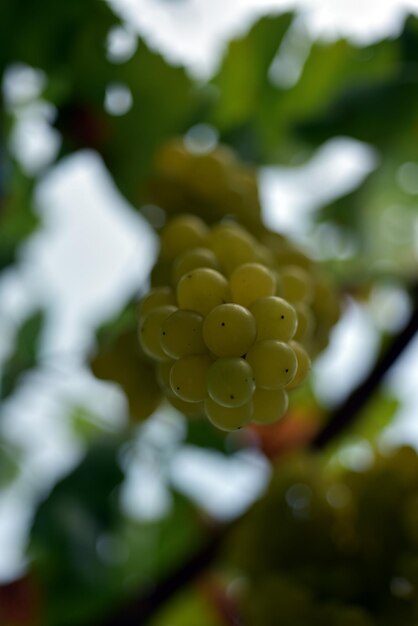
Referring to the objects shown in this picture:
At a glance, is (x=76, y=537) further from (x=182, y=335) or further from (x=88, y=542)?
(x=182, y=335)

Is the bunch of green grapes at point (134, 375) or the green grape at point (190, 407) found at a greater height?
the green grape at point (190, 407)

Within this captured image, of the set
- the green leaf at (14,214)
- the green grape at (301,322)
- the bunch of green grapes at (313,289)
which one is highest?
the green grape at (301,322)

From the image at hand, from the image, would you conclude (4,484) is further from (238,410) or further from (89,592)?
(238,410)

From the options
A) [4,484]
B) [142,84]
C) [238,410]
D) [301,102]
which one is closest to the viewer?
[238,410]

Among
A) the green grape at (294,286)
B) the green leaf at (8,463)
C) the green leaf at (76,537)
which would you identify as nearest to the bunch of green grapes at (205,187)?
the green grape at (294,286)

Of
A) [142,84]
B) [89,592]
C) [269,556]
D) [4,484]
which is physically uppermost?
[142,84]

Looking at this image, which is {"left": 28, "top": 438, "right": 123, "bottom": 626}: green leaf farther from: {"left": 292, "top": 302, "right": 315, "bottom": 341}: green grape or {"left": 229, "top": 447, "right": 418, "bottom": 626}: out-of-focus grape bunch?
{"left": 292, "top": 302, "right": 315, "bottom": 341}: green grape

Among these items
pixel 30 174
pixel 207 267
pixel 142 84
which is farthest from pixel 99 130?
pixel 207 267

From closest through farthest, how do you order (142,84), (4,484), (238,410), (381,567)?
(238,410) < (381,567) < (142,84) < (4,484)

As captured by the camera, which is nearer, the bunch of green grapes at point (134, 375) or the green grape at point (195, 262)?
the green grape at point (195, 262)

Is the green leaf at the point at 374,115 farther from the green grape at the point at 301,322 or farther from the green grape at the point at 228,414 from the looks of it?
the green grape at the point at 228,414
